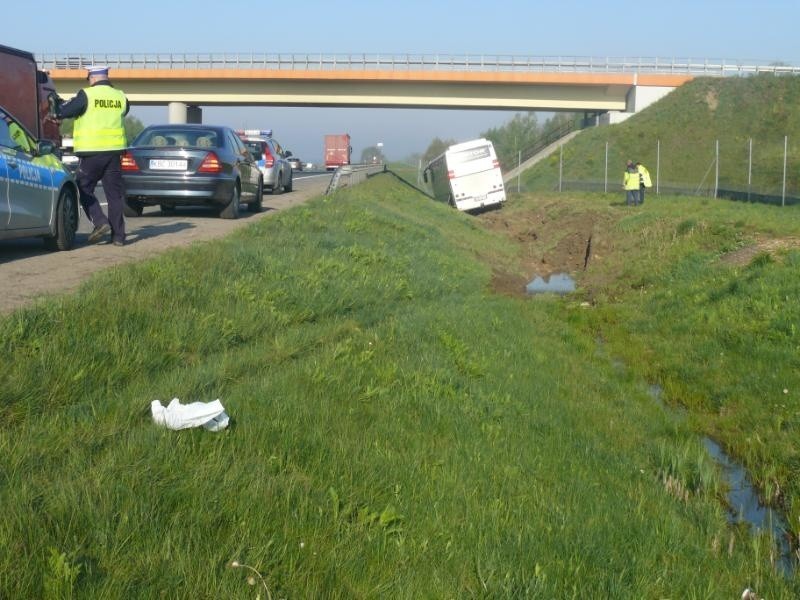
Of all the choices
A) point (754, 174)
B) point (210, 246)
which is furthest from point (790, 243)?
point (754, 174)

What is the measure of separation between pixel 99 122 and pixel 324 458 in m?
7.23

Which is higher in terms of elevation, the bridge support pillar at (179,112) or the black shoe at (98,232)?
the bridge support pillar at (179,112)

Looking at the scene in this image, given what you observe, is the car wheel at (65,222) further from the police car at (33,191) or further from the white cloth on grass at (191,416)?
the white cloth on grass at (191,416)

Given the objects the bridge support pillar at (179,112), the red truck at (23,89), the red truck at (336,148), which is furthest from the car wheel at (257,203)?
the red truck at (336,148)

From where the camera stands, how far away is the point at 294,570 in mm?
3785

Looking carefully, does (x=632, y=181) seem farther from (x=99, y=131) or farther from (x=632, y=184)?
(x=99, y=131)

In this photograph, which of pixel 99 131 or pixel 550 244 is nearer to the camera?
pixel 99 131

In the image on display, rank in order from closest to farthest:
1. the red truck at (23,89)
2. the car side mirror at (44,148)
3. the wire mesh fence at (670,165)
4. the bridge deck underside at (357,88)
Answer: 1. the car side mirror at (44,148)
2. the red truck at (23,89)
3. the wire mesh fence at (670,165)
4. the bridge deck underside at (357,88)

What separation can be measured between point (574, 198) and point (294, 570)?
37.9 metres

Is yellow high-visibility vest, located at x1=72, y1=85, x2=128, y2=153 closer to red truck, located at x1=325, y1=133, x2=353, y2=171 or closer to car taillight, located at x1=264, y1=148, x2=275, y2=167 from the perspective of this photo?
car taillight, located at x1=264, y1=148, x2=275, y2=167

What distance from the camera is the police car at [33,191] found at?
955 cm

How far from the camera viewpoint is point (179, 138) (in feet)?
55.1

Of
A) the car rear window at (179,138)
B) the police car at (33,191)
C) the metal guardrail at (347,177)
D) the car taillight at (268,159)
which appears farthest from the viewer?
the car taillight at (268,159)

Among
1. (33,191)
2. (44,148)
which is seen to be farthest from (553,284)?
(33,191)
